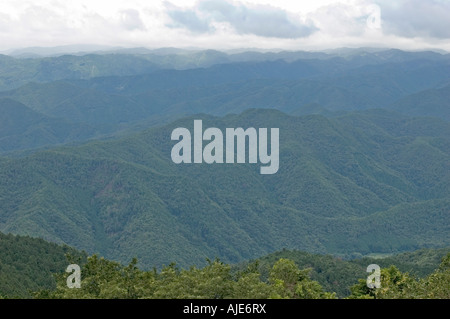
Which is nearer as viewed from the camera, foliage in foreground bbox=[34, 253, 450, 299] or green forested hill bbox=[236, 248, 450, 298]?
foliage in foreground bbox=[34, 253, 450, 299]

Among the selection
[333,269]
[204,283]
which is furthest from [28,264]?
[204,283]

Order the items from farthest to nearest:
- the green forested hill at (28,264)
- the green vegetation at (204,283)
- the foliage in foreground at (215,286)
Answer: the green forested hill at (28,264), the green vegetation at (204,283), the foliage in foreground at (215,286)

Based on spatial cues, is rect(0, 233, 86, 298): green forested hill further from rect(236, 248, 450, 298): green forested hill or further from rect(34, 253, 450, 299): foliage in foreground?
rect(236, 248, 450, 298): green forested hill

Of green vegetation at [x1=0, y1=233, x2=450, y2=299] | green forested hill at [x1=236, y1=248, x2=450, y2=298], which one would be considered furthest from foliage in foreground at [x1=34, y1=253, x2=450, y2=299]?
green forested hill at [x1=236, y1=248, x2=450, y2=298]

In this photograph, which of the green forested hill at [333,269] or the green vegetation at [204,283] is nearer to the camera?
the green vegetation at [204,283]

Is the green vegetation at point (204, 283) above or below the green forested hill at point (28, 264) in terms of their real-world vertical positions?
below

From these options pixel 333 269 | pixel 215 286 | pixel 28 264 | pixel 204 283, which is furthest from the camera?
pixel 333 269

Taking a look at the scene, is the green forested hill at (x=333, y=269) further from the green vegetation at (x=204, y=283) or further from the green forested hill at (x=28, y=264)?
the green vegetation at (x=204, y=283)

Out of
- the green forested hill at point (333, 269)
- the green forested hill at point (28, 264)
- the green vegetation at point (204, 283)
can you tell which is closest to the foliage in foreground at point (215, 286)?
the green vegetation at point (204, 283)

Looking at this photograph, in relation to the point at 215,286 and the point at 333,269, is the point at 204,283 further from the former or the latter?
the point at 333,269

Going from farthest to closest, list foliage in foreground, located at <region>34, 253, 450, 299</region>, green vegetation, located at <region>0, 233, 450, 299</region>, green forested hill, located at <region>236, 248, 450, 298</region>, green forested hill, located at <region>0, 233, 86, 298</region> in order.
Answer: green forested hill, located at <region>236, 248, 450, 298</region> → green forested hill, located at <region>0, 233, 86, 298</region> → green vegetation, located at <region>0, 233, 450, 299</region> → foliage in foreground, located at <region>34, 253, 450, 299</region>

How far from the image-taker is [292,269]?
4803 cm

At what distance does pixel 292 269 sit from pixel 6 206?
541 ft
